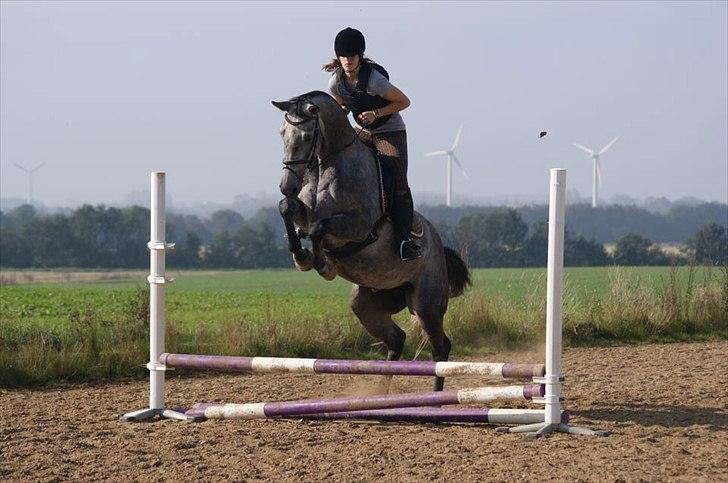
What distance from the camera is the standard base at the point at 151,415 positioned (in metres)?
7.72

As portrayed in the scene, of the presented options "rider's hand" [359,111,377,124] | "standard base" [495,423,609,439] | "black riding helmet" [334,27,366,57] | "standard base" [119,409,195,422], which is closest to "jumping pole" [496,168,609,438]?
"standard base" [495,423,609,439]

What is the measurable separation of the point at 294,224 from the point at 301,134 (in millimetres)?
614

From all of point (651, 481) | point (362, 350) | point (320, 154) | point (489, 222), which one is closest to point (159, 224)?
point (320, 154)

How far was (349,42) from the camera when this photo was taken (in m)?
7.58

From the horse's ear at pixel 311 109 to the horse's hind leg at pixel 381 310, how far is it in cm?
186

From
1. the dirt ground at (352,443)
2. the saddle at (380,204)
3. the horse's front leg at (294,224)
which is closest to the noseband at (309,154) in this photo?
the horse's front leg at (294,224)

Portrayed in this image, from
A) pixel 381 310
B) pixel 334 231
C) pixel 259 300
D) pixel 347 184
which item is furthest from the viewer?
pixel 259 300

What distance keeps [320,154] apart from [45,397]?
11.8ft

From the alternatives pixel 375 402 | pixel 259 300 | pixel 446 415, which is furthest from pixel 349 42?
pixel 259 300

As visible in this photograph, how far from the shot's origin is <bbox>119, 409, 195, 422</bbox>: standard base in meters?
7.72

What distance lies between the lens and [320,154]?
7.41m

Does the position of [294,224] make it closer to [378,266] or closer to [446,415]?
[378,266]

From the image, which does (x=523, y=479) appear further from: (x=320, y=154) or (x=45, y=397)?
(x=45, y=397)

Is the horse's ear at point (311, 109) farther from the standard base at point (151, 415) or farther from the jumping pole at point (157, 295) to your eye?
the standard base at point (151, 415)
